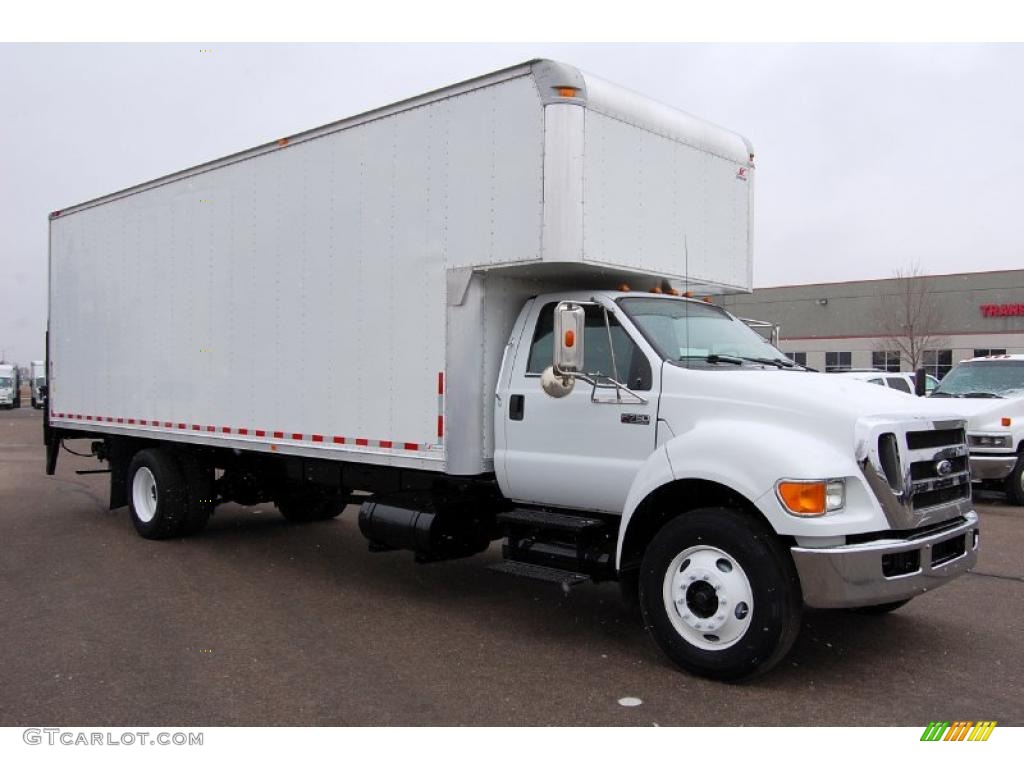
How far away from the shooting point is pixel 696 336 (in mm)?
6137

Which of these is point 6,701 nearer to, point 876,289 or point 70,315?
point 70,315

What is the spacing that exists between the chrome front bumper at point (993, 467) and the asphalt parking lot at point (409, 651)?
333 cm

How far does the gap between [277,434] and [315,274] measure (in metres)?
1.47

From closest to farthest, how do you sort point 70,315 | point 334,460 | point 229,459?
point 334,460 → point 229,459 → point 70,315

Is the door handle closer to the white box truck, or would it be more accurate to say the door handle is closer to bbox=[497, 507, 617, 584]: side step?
the white box truck

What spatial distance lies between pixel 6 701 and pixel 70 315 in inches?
294

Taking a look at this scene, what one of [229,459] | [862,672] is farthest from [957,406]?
[229,459]

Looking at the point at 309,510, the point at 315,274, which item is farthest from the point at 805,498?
the point at 309,510

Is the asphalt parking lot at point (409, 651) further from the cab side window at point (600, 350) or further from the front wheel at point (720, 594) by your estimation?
the cab side window at point (600, 350)

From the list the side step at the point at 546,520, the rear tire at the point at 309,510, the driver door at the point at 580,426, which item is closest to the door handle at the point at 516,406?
the driver door at the point at 580,426

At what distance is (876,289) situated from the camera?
140 feet

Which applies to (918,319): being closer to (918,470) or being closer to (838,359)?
(838,359)

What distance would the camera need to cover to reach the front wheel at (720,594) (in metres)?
4.94

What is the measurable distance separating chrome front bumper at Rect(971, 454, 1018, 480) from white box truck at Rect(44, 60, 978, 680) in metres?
6.69
